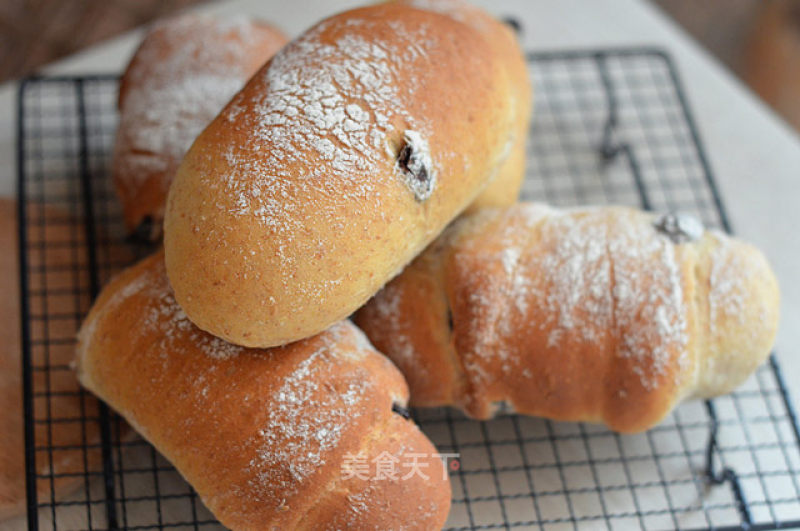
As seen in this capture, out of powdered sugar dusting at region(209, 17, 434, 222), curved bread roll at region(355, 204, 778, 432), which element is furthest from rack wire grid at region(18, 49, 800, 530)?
powdered sugar dusting at region(209, 17, 434, 222)

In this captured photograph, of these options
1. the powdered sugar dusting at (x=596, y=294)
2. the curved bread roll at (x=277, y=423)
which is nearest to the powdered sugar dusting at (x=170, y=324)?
the curved bread roll at (x=277, y=423)

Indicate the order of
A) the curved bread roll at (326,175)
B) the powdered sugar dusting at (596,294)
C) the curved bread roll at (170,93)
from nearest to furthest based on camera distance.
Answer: the curved bread roll at (326,175) → the powdered sugar dusting at (596,294) → the curved bread roll at (170,93)

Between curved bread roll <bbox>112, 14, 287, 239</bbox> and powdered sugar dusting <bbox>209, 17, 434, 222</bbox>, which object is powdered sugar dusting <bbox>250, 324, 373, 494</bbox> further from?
curved bread roll <bbox>112, 14, 287, 239</bbox>

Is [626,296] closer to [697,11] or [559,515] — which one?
[559,515]

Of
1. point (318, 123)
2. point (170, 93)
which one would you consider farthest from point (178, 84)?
point (318, 123)

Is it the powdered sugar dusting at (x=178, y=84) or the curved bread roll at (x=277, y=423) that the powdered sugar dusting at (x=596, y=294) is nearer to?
the curved bread roll at (x=277, y=423)

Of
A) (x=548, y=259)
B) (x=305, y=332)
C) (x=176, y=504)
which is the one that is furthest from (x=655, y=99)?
(x=176, y=504)
